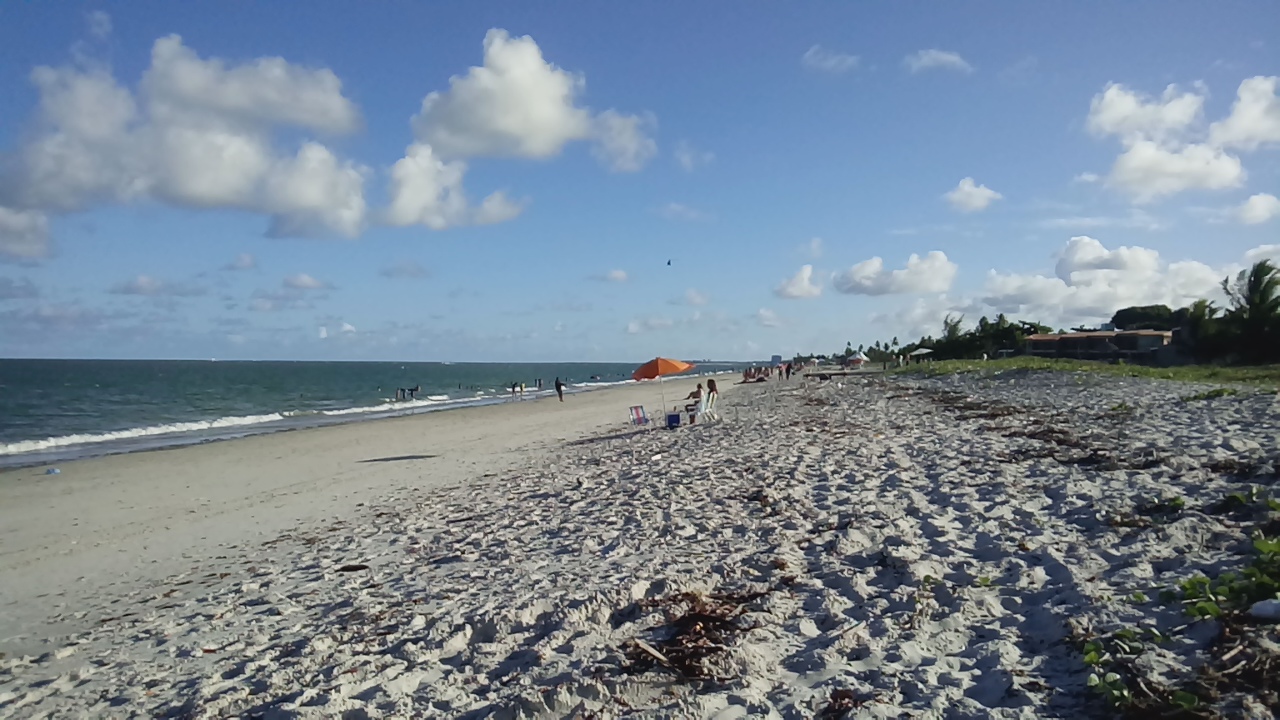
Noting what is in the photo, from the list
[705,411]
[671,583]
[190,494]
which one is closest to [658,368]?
[705,411]

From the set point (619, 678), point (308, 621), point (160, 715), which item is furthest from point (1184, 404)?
point (160, 715)

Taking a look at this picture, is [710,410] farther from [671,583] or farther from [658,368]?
[671,583]

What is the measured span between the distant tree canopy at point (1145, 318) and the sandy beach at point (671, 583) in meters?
77.8

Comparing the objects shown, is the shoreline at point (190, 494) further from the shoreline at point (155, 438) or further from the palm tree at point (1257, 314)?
the palm tree at point (1257, 314)

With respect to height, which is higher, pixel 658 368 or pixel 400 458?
pixel 658 368

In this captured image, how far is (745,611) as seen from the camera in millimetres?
4957

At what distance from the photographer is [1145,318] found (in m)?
82.6

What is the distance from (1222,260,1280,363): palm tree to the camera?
124 ft

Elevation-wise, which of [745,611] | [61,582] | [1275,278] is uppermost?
[1275,278]

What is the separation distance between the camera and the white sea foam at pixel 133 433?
78.9 feet

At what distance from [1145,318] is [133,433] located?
301 ft

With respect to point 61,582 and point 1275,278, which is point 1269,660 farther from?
point 1275,278

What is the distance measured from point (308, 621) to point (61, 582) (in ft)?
15.5

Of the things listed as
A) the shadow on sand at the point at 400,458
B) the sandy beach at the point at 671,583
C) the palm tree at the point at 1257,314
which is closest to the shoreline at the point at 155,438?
the shadow on sand at the point at 400,458
